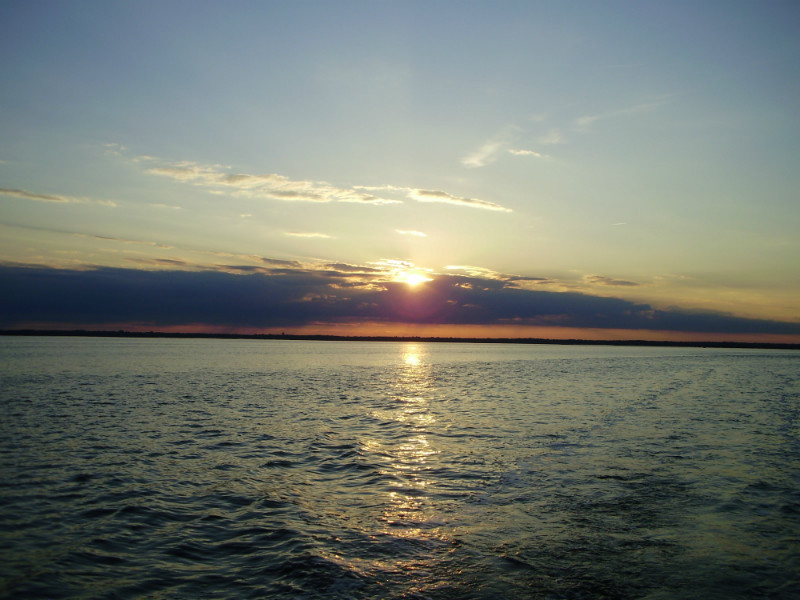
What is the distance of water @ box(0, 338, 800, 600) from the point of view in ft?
34.5

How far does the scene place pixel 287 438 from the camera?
26.0 meters

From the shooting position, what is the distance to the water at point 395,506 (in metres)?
10.5

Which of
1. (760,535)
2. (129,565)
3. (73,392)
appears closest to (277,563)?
(129,565)

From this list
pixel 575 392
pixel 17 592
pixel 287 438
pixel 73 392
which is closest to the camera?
pixel 17 592

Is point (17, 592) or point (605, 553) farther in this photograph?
point (605, 553)

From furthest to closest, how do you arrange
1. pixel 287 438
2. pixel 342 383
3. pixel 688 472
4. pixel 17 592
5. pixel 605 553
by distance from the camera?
pixel 342 383 → pixel 287 438 → pixel 688 472 → pixel 605 553 → pixel 17 592

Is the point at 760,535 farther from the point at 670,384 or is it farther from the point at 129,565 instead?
the point at 670,384

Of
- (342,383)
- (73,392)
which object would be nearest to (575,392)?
(342,383)

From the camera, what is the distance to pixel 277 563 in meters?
11.2

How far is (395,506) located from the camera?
1523 cm

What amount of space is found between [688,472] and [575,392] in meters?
33.1

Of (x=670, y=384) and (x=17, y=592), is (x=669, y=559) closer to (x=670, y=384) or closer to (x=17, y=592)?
(x=17, y=592)

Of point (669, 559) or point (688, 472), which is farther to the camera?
point (688, 472)

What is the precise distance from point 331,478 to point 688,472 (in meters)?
13.2
